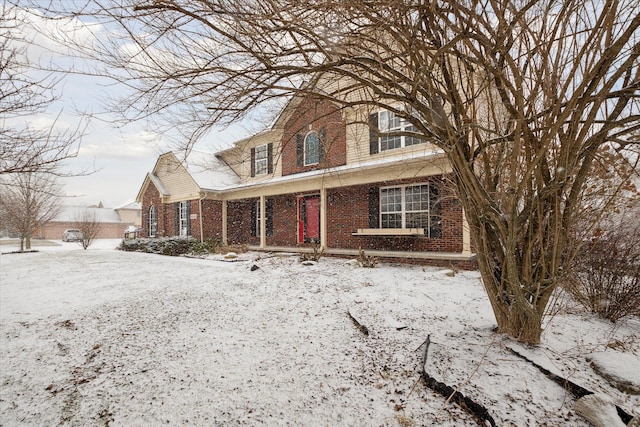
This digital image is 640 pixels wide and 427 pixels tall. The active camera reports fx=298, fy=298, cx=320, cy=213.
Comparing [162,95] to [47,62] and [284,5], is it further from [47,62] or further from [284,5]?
[284,5]

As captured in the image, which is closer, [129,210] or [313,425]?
[313,425]

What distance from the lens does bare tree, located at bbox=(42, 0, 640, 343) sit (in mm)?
2586

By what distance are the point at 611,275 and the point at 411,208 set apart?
5859mm

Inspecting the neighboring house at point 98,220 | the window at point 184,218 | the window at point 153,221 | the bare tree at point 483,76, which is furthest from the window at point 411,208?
the neighboring house at point 98,220

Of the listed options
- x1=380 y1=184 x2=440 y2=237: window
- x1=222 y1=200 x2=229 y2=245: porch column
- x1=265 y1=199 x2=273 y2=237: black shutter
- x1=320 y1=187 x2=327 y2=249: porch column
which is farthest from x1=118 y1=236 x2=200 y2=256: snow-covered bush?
x1=380 y1=184 x2=440 y2=237: window

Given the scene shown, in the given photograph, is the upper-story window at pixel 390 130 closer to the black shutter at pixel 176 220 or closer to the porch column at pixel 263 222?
the porch column at pixel 263 222

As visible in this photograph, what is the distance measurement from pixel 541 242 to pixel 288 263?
746 centimetres

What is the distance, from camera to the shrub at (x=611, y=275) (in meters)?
4.22

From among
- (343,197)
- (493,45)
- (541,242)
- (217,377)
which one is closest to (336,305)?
(217,377)

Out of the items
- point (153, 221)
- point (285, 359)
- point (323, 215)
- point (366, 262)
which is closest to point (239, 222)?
point (153, 221)

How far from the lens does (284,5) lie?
2803 mm

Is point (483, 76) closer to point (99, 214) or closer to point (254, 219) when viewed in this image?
point (254, 219)

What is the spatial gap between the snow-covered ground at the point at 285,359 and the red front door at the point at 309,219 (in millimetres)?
7321

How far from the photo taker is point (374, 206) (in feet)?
35.6
